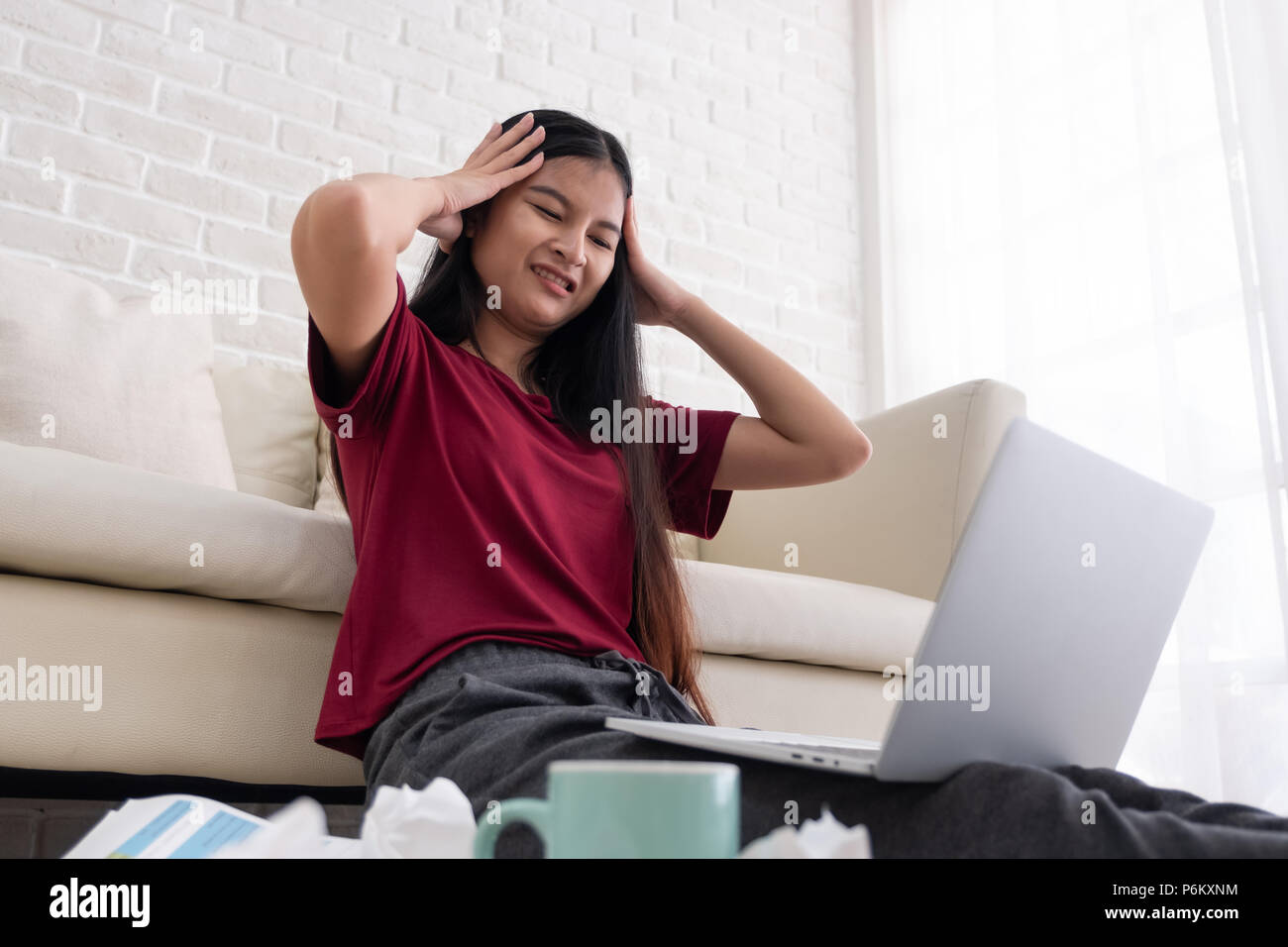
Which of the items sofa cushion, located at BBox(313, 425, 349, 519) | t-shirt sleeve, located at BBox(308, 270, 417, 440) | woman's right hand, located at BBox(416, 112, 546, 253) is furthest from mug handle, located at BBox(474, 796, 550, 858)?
sofa cushion, located at BBox(313, 425, 349, 519)

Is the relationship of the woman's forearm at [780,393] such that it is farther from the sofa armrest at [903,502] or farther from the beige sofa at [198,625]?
the sofa armrest at [903,502]

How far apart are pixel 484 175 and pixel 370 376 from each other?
0.28 meters

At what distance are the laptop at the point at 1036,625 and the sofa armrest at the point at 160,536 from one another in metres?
0.48

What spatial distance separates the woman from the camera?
22.8 inches

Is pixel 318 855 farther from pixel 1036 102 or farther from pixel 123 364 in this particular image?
pixel 1036 102

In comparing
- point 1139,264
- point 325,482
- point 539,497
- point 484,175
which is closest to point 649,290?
point 484,175

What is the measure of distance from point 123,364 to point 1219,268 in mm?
1939

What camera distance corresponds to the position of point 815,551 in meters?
1.86

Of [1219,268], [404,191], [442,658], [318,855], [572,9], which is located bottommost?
[318,855]

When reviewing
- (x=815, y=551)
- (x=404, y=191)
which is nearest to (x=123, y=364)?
(x=404, y=191)

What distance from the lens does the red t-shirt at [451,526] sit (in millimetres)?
935

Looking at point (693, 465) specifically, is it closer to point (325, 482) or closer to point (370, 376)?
point (370, 376)

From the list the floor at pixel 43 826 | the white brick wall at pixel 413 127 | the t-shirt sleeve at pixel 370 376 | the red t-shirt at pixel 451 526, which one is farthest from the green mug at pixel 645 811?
the white brick wall at pixel 413 127

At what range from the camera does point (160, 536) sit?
3.26 ft
